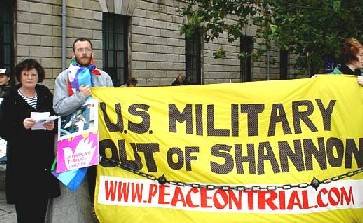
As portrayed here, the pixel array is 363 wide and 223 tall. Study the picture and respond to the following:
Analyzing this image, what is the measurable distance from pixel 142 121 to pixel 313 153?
1.50m

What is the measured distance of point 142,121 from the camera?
16.9ft

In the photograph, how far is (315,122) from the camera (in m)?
5.07

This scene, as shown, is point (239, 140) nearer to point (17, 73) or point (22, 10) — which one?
point (17, 73)

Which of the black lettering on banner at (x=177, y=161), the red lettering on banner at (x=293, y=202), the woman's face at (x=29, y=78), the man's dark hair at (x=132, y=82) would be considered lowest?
the red lettering on banner at (x=293, y=202)

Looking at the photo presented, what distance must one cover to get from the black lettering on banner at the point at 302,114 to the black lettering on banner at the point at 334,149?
6.5 inches

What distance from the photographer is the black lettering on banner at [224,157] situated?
5.02m

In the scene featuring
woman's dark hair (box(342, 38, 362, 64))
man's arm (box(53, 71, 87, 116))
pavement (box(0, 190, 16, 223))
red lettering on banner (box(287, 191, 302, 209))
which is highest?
woman's dark hair (box(342, 38, 362, 64))

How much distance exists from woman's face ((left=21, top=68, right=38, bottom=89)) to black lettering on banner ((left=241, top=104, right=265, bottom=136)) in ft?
5.94

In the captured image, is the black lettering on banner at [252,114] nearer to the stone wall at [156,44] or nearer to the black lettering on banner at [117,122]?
the black lettering on banner at [117,122]

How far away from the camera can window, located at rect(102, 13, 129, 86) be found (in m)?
16.8

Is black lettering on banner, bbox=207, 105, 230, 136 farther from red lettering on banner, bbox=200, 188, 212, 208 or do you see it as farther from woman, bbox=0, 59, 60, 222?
woman, bbox=0, 59, 60, 222

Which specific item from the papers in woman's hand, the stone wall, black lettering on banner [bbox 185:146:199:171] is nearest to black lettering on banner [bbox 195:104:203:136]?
black lettering on banner [bbox 185:146:199:171]

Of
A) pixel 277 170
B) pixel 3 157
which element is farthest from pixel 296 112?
pixel 3 157

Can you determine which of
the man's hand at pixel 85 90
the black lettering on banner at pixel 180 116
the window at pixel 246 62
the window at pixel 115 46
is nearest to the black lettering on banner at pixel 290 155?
the black lettering on banner at pixel 180 116
